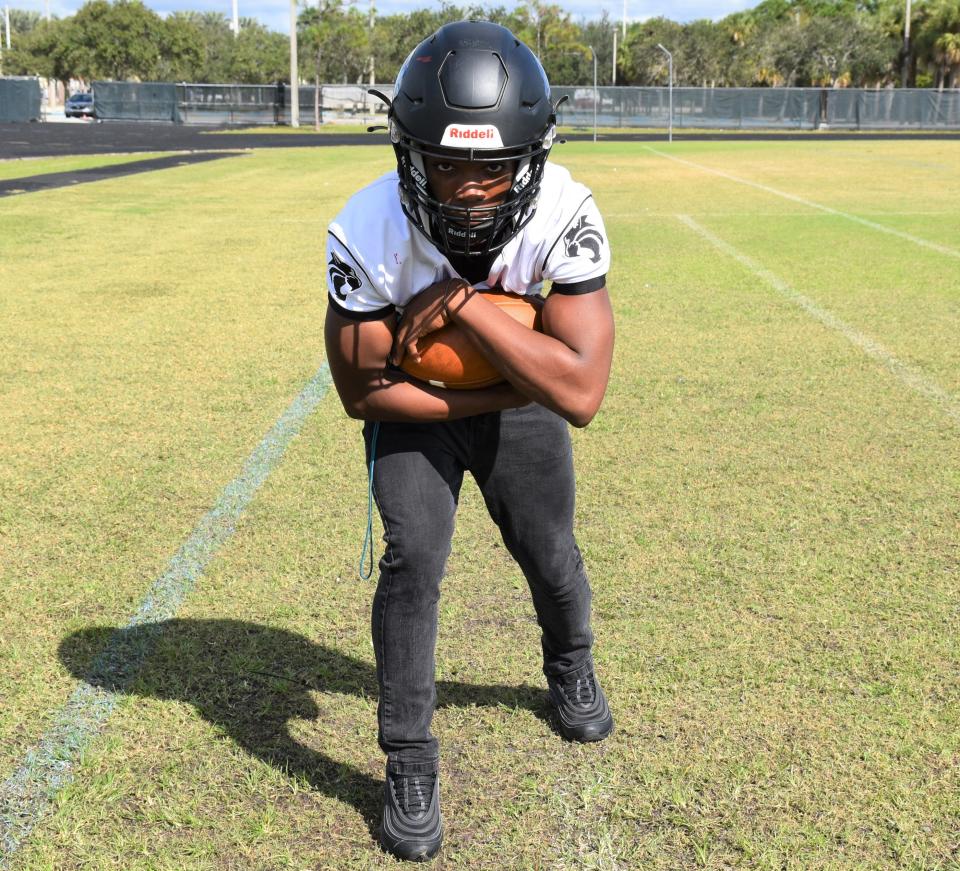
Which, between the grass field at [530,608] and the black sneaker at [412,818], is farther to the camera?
the grass field at [530,608]

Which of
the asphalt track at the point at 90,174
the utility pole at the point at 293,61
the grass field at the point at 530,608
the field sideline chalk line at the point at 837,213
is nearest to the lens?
the grass field at the point at 530,608

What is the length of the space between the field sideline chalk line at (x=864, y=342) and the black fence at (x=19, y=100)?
4793 cm

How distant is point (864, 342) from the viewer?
306 inches

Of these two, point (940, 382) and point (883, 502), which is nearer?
point (883, 502)

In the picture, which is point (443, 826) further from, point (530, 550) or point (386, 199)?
point (386, 199)

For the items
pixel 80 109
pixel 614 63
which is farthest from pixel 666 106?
pixel 614 63

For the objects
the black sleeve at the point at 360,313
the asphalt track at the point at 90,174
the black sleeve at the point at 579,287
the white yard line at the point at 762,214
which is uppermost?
the black sleeve at the point at 579,287

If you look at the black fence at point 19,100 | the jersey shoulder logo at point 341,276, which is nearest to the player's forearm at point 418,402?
the jersey shoulder logo at point 341,276

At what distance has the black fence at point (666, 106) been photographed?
53312 mm

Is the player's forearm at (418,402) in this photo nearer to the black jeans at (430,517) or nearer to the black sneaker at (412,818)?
the black jeans at (430,517)

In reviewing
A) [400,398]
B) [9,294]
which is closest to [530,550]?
[400,398]

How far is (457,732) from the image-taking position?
313 centimetres

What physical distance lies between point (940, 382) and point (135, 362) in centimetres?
517

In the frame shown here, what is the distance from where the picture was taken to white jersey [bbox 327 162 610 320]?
2480mm
